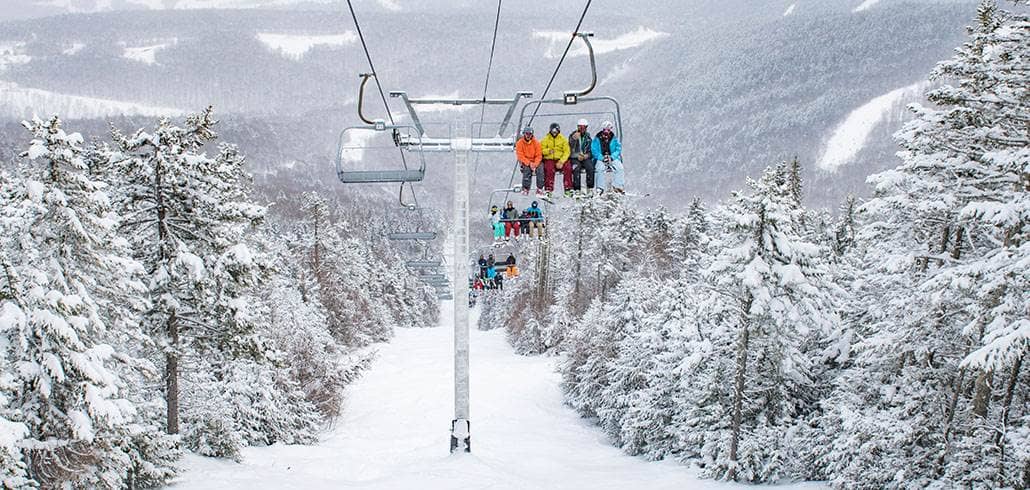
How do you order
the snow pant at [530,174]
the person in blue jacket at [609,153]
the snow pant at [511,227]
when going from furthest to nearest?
the snow pant at [511,227], the snow pant at [530,174], the person in blue jacket at [609,153]

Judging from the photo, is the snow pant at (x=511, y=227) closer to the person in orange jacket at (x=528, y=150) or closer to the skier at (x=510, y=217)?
the skier at (x=510, y=217)

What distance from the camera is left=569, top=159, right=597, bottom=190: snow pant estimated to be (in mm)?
16062

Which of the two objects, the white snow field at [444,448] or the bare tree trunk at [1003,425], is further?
the white snow field at [444,448]

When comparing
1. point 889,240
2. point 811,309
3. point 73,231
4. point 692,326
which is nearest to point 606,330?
point 692,326

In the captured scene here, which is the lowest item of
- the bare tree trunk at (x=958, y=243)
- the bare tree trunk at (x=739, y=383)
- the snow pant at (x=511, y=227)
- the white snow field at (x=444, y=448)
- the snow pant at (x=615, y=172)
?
the white snow field at (x=444, y=448)

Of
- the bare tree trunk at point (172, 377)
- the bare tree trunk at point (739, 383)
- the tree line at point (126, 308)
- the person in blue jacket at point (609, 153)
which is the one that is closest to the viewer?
the tree line at point (126, 308)

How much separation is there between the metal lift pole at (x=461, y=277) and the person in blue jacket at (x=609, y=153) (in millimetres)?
3092

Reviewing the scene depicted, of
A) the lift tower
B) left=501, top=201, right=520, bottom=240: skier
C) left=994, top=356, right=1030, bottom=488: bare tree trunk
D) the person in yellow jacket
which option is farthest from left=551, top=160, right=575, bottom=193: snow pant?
left=994, top=356, right=1030, bottom=488: bare tree trunk

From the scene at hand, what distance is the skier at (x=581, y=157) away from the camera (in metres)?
16.0

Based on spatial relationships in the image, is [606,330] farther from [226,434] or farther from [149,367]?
[149,367]

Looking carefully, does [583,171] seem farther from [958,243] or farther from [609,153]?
[958,243]

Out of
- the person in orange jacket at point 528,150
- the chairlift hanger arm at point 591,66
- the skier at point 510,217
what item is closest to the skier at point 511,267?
the skier at point 510,217

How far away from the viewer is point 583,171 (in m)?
16.4

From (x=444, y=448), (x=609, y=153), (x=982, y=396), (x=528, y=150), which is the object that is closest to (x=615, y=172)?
(x=609, y=153)
